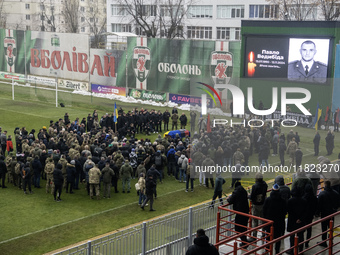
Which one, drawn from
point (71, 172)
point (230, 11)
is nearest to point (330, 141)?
point (71, 172)

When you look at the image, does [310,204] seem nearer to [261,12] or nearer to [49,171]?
[49,171]

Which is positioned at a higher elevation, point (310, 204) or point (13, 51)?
point (13, 51)

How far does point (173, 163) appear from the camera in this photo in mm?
22672

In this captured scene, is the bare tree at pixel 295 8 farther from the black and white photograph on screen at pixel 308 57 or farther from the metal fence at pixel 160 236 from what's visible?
the metal fence at pixel 160 236

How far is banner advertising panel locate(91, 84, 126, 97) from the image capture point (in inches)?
1758

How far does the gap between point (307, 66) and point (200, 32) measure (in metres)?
47.9

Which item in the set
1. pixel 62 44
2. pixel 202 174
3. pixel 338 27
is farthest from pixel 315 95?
pixel 62 44

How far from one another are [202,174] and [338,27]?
42.6 ft

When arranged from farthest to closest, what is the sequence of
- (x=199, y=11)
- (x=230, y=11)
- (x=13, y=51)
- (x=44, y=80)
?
(x=199, y=11) → (x=230, y=11) → (x=13, y=51) → (x=44, y=80)

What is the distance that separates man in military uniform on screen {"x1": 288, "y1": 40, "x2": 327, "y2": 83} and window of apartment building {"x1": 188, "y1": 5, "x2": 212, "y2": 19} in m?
Result: 46.2

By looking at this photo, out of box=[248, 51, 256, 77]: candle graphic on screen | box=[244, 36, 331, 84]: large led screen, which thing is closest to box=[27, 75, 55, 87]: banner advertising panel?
box=[248, 51, 256, 77]: candle graphic on screen

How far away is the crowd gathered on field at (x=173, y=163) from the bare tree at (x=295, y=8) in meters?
32.3

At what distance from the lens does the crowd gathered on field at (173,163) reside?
12.0 meters

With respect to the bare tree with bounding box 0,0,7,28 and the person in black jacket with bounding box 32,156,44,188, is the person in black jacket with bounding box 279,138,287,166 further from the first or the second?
the bare tree with bounding box 0,0,7,28
